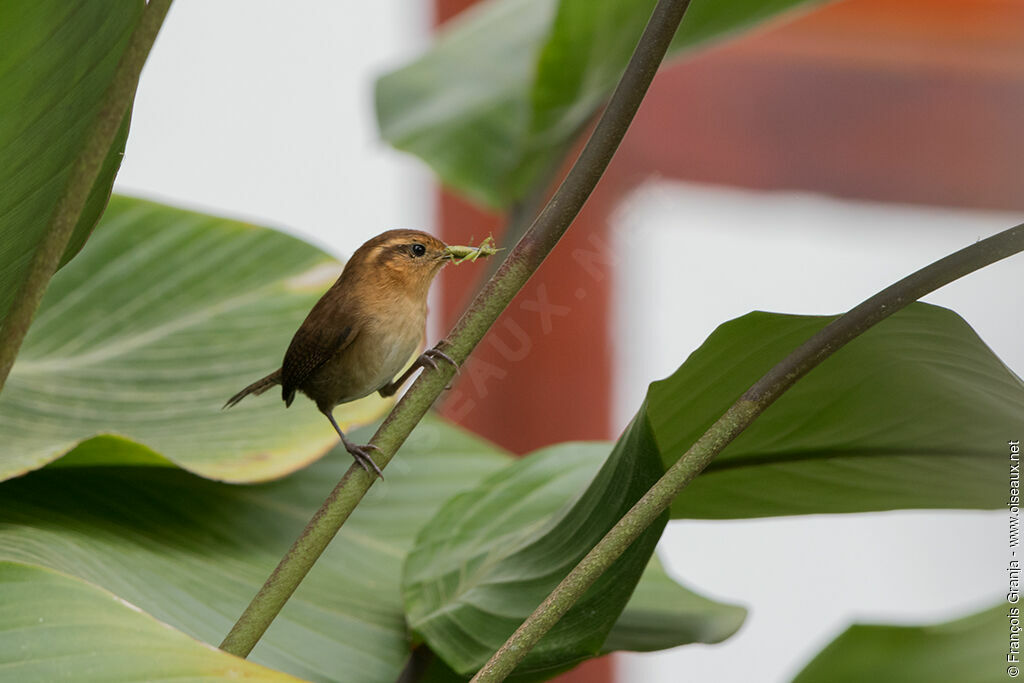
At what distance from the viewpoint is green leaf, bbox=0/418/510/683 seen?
0.34 metres

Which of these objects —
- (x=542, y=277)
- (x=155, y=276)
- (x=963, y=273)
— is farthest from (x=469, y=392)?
→ (x=963, y=273)

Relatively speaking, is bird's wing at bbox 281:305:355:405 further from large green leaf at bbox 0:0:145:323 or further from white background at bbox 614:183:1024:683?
white background at bbox 614:183:1024:683

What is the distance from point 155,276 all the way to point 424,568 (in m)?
0.20

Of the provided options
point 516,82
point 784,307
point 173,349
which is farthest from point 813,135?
point 173,349

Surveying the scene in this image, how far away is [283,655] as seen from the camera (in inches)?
13.6

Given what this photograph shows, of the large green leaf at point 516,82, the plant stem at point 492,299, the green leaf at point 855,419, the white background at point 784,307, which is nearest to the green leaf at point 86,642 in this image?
the plant stem at point 492,299

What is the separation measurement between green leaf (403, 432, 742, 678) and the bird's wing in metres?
0.08

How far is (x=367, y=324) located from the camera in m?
0.29

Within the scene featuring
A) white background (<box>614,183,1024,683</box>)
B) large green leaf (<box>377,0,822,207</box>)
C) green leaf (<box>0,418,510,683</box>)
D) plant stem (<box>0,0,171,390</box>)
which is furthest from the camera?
white background (<box>614,183,1024,683</box>)

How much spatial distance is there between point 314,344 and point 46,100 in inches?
3.6

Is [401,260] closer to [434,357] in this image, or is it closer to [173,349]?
[434,357]

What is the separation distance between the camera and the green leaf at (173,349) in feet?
1.28

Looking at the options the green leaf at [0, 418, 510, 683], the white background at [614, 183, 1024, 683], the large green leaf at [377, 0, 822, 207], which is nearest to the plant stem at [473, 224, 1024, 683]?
the green leaf at [0, 418, 510, 683]

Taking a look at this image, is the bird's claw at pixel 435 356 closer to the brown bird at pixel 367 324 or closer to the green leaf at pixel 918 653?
the brown bird at pixel 367 324
